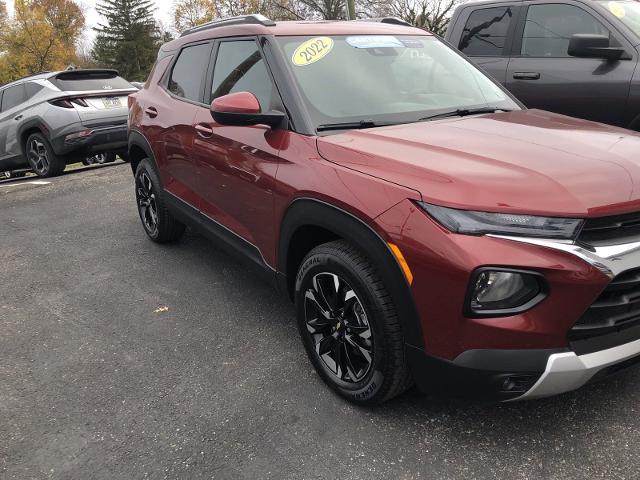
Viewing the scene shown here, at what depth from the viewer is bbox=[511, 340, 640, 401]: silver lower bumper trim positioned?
1907 mm

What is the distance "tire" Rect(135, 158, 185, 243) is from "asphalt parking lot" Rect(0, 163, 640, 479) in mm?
742

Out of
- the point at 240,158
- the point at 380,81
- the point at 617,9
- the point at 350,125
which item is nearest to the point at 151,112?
the point at 240,158

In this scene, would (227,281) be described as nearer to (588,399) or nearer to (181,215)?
(181,215)

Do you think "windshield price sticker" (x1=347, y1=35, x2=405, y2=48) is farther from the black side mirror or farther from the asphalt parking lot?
the black side mirror

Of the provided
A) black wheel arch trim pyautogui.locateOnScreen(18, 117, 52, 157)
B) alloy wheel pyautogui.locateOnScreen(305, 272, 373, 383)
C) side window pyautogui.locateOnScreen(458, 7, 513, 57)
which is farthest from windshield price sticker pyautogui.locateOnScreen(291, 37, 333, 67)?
black wheel arch trim pyautogui.locateOnScreen(18, 117, 52, 157)

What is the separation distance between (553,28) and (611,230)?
12.5ft

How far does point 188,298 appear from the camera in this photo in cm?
388

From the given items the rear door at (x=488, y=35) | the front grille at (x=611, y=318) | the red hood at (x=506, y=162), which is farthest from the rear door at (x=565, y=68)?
the front grille at (x=611, y=318)

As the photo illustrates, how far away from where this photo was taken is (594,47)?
4.41 metres

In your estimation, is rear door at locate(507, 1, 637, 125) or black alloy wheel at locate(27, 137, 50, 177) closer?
rear door at locate(507, 1, 637, 125)

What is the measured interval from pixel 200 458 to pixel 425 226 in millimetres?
1347

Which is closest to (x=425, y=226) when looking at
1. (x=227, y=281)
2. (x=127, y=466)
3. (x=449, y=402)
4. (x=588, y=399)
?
(x=449, y=402)

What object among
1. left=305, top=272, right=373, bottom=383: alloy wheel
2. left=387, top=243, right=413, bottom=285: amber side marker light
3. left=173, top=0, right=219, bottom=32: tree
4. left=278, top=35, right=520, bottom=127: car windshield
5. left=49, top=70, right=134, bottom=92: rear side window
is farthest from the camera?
left=173, top=0, right=219, bottom=32: tree

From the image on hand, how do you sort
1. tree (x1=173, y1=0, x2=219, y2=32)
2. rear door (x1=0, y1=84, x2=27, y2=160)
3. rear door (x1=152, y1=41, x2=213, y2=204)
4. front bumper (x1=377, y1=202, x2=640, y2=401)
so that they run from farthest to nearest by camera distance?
1. tree (x1=173, y1=0, x2=219, y2=32)
2. rear door (x1=0, y1=84, x2=27, y2=160)
3. rear door (x1=152, y1=41, x2=213, y2=204)
4. front bumper (x1=377, y1=202, x2=640, y2=401)
